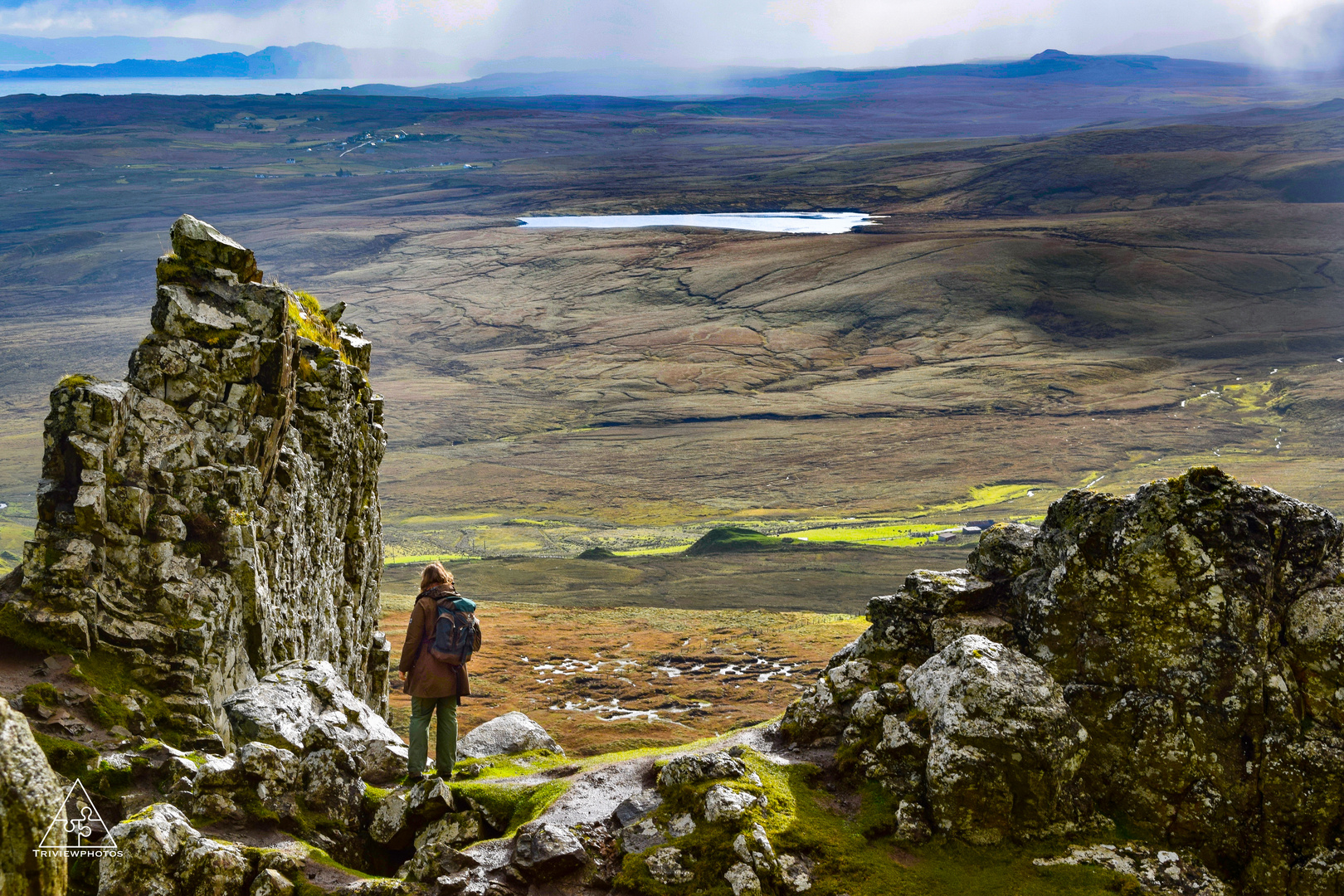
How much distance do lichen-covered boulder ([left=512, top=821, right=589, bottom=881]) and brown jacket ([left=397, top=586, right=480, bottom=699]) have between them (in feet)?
9.25

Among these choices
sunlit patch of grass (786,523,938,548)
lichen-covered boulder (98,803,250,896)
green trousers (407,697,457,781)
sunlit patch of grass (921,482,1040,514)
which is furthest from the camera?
sunlit patch of grass (921,482,1040,514)

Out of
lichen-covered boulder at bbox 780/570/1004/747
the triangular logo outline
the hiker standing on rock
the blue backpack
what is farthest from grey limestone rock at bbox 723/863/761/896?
the triangular logo outline

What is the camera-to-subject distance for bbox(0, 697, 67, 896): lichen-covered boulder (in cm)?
709

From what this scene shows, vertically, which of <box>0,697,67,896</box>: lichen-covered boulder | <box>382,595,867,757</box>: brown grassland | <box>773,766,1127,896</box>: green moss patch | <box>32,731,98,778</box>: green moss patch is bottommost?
<box>382,595,867,757</box>: brown grassland

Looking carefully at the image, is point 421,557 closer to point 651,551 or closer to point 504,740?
point 651,551

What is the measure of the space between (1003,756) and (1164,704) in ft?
7.83

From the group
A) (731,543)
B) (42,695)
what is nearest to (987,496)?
(731,543)

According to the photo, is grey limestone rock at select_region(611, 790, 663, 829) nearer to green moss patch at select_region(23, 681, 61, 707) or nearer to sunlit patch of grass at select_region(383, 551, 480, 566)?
green moss patch at select_region(23, 681, 61, 707)

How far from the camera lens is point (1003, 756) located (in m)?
12.9

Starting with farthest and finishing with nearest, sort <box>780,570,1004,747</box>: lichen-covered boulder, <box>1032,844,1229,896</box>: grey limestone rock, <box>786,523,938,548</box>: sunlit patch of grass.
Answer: <box>786,523,938,548</box>: sunlit patch of grass < <box>780,570,1004,747</box>: lichen-covered boulder < <box>1032,844,1229,896</box>: grey limestone rock

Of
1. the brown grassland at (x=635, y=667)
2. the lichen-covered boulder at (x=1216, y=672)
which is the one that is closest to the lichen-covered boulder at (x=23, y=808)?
the lichen-covered boulder at (x=1216, y=672)

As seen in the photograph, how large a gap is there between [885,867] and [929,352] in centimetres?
19371

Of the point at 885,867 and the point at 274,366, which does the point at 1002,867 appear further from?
the point at 274,366

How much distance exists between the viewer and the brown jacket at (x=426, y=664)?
15.0 m
